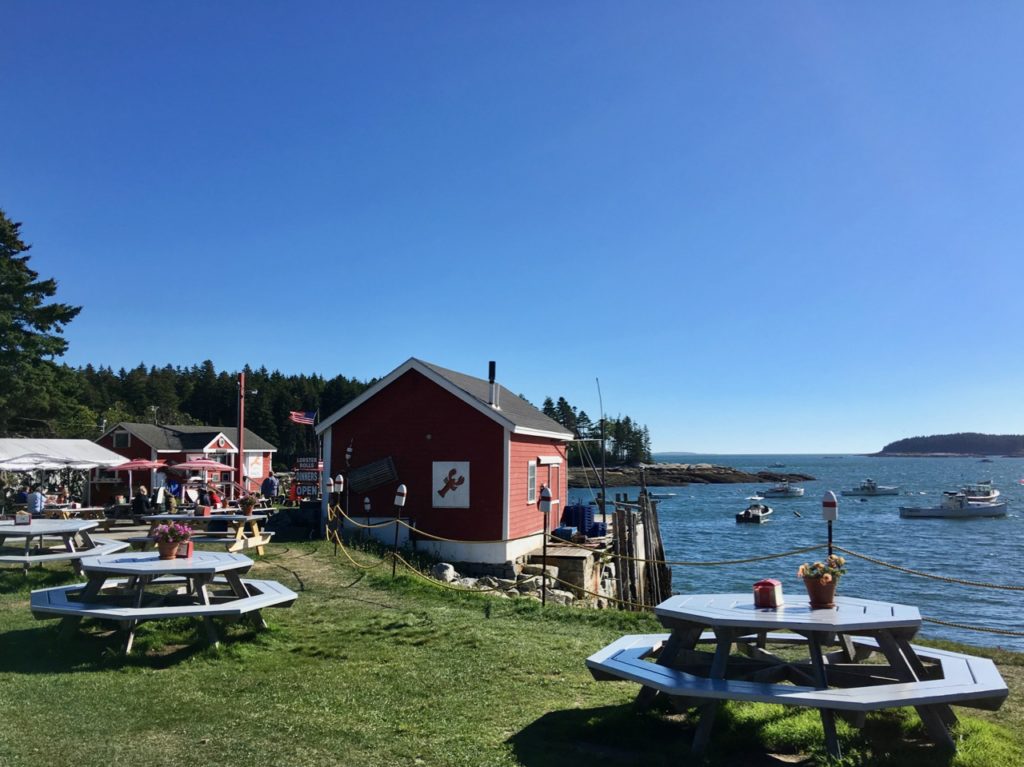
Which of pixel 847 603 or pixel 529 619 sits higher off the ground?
pixel 847 603

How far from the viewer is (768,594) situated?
5836 millimetres

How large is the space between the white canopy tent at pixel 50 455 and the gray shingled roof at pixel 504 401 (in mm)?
11039

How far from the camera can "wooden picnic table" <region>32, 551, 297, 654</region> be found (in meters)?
8.18

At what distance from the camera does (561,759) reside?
17.8 ft

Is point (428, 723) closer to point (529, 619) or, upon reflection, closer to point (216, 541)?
point (529, 619)

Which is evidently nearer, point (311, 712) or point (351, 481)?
point (311, 712)

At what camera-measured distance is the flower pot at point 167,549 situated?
9133 millimetres

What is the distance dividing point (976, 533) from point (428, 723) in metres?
57.3

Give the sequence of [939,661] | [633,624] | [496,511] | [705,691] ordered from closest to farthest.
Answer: [705,691], [939,661], [633,624], [496,511]

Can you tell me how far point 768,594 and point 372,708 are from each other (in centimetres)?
342

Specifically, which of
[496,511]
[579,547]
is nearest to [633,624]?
[496,511]

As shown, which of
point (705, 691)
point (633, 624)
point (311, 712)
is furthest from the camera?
point (633, 624)

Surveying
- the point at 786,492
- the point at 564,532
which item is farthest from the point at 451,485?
the point at 786,492

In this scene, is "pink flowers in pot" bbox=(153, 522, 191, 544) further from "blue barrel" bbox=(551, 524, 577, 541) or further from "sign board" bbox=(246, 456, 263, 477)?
"sign board" bbox=(246, 456, 263, 477)
